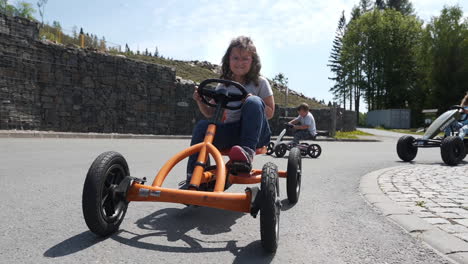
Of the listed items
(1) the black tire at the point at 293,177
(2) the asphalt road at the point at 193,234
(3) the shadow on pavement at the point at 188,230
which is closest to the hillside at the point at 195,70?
(1) the black tire at the point at 293,177

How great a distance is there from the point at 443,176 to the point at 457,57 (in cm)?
4101

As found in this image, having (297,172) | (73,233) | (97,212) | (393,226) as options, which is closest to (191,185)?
(97,212)

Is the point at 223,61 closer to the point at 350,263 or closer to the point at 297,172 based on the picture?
the point at 297,172

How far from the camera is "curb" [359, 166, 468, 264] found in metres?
2.22

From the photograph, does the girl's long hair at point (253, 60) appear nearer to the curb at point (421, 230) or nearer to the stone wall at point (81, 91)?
the curb at point (421, 230)

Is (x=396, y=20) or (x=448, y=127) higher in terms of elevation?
(x=396, y=20)

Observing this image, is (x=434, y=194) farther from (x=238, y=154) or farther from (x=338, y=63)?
(x=338, y=63)

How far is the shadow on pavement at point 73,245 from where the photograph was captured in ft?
6.77

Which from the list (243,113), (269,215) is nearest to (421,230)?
(269,215)

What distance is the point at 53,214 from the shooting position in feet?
9.50

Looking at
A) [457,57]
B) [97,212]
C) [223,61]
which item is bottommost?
[97,212]

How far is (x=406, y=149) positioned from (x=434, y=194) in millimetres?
4179

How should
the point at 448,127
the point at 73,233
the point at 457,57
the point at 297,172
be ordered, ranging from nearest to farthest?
the point at 73,233 → the point at 297,172 → the point at 448,127 → the point at 457,57

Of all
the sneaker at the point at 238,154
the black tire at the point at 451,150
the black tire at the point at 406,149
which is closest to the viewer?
the sneaker at the point at 238,154
